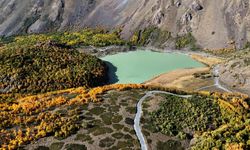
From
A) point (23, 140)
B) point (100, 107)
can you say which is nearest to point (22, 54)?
point (100, 107)

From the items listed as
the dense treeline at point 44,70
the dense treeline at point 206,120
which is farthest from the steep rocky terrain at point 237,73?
the dense treeline at point 44,70

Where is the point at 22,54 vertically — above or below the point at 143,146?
above

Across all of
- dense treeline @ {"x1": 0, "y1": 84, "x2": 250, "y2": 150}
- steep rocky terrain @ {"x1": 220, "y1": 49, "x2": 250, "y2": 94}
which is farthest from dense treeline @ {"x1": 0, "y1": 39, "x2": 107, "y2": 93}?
steep rocky terrain @ {"x1": 220, "y1": 49, "x2": 250, "y2": 94}

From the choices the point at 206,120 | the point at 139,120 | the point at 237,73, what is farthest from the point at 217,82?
the point at 139,120

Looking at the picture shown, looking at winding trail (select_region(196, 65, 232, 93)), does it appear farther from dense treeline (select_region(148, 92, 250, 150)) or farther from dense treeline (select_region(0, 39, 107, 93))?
dense treeline (select_region(0, 39, 107, 93))

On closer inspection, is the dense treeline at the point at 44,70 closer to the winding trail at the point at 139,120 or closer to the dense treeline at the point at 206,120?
the winding trail at the point at 139,120

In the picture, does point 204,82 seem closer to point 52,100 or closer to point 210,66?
point 210,66
